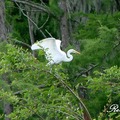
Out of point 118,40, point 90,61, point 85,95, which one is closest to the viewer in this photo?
point 118,40

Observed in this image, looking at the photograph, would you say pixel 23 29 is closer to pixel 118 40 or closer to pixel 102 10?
pixel 102 10

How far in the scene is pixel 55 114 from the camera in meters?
8.02

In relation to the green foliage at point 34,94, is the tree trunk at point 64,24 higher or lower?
higher

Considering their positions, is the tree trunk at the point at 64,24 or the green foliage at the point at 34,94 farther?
the tree trunk at the point at 64,24

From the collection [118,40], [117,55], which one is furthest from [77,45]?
[118,40]

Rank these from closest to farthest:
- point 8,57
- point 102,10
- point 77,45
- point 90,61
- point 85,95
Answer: point 8,57 < point 90,61 < point 85,95 < point 77,45 < point 102,10

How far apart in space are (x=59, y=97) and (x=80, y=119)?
0.42 m

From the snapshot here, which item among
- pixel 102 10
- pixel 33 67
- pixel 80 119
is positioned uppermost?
pixel 102 10

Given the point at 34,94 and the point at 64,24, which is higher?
the point at 64,24

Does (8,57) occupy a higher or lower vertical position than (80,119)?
higher

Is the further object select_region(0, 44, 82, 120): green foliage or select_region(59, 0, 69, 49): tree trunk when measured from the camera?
select_region(59, 0, 69, 49): tree trunk

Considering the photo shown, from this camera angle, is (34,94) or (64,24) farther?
(64,24)

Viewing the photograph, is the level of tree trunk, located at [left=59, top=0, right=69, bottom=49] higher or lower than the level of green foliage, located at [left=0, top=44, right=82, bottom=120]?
higher

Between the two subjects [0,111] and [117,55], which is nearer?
[117,55]
